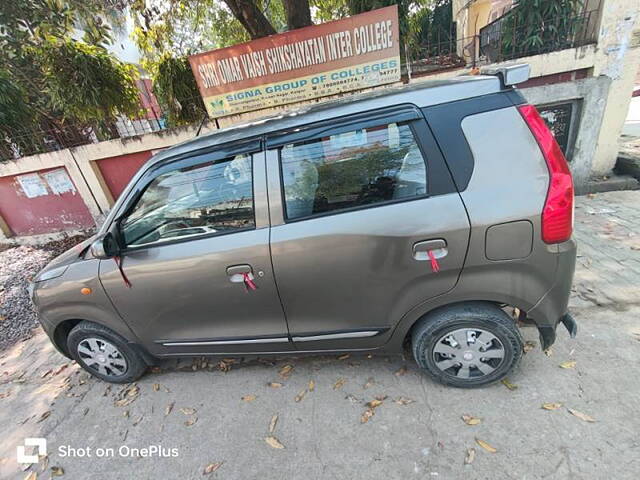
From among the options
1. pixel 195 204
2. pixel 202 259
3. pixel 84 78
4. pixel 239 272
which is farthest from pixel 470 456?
pixel 84 78

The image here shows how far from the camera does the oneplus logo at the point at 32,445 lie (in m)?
2.10

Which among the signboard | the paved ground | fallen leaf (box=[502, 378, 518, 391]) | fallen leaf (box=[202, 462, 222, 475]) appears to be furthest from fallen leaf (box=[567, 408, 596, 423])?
the signboard

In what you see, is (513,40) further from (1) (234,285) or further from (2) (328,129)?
(1) (234,285)

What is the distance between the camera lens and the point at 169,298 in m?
2.05

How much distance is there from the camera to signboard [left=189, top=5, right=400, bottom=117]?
13.6 ft

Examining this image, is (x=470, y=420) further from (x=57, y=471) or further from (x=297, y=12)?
(x=297, y=12)

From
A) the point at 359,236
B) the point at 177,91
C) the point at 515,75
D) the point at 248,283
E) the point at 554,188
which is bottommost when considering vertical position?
the point at 248,283

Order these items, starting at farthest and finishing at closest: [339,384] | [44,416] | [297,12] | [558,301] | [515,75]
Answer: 1. [297,12]
2. [44,416]
3. [339,384]
4. [558,301]
5. [515,75]

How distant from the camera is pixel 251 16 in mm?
4969

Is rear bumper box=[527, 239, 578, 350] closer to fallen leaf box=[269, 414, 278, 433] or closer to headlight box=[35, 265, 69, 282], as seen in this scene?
fallen leaf box=[269, 414, 278, 433]

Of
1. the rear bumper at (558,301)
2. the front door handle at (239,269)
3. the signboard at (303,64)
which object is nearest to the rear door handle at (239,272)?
the front door handle at (239,269)

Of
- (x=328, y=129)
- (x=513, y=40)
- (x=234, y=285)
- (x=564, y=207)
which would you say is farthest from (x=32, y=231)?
(x=513, y=40)

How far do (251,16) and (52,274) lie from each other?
15.9 ft

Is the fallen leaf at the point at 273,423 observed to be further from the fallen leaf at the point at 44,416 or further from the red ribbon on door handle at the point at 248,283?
the fallen leaf at the point at 44,416
